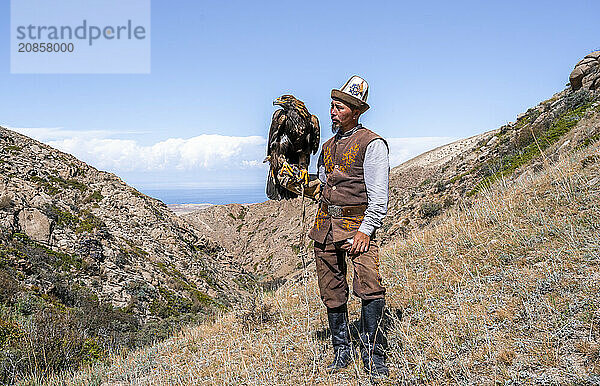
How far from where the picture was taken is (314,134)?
3.43 meters

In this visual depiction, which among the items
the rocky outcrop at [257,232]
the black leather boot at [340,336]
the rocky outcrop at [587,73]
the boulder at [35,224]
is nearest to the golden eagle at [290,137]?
the black leather boot at [340,336]

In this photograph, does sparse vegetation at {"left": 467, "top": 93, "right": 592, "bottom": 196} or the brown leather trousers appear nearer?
the brown leather trousers

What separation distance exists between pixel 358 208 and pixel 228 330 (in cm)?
338

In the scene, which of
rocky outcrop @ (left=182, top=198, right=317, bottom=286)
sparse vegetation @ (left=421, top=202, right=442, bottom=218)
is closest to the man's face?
sparse vegetation @ (left=421, top=202, right=442, bottom=218)

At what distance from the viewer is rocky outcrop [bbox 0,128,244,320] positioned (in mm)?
13250

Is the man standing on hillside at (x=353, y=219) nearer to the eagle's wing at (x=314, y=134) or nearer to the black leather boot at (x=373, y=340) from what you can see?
the black leather boot at (x=373, y=340)

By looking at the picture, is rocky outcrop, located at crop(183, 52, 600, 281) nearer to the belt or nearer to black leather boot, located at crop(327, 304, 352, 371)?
the belt

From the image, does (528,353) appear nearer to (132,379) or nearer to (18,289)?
(132,379)

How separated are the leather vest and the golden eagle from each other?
11.6 inches

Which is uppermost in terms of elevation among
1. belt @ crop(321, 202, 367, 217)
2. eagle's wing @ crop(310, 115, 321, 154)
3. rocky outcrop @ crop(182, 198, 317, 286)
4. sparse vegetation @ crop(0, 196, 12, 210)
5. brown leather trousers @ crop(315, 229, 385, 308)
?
eagle's wing @ crop(310, 115, 321, 154)

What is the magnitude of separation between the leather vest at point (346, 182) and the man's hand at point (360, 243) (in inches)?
4.3

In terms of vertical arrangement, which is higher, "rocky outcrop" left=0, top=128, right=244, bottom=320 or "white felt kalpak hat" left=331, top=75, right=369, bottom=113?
"white felt kalpak hat" left=331, top=75, right=369, bottom=113

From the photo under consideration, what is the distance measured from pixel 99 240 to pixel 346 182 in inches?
609

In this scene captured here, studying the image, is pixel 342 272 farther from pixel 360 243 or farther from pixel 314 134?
→ pixel 314 134
